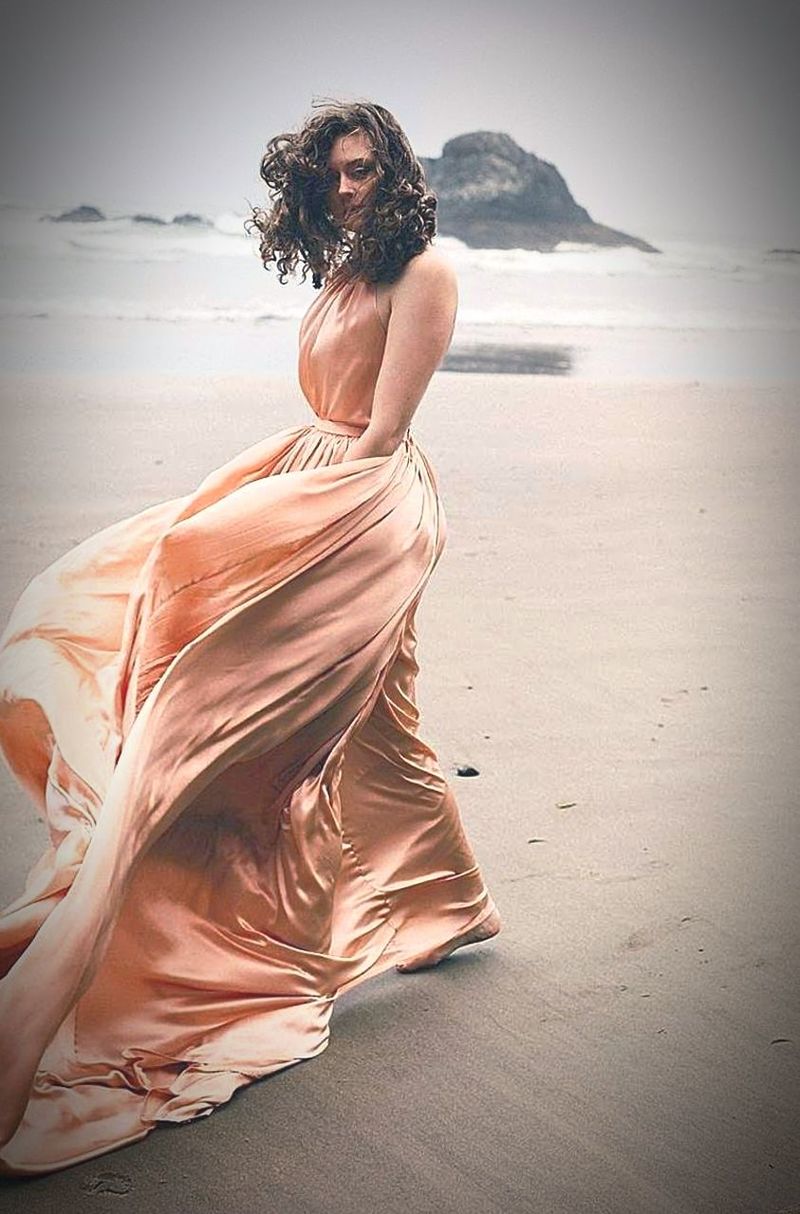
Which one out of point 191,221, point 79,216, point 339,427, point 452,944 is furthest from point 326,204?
point 191,221

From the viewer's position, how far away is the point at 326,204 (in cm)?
234

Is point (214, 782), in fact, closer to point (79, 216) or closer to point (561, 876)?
point (561, 876)

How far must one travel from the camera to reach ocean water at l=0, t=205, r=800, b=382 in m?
6.85

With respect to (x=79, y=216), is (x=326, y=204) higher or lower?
higher

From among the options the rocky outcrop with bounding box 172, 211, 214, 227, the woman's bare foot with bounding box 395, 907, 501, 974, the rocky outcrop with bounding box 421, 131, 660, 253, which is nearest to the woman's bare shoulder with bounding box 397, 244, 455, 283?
the woman's bare foot with bounding box 395, 907, 501, 974

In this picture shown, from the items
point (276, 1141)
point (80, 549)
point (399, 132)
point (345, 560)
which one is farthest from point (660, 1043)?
point (399, 132)

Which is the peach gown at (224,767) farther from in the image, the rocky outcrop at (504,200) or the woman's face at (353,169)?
the rocky outcrop at (504,200)

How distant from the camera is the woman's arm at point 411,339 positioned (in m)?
2.22

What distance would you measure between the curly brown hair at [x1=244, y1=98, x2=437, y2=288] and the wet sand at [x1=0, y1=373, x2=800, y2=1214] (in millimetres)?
1126

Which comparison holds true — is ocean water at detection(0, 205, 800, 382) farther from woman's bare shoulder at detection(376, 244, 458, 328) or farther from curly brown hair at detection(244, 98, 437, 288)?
woman's bare shoulder at detection(376, 244, 458, 328)

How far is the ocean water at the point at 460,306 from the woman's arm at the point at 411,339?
435cm

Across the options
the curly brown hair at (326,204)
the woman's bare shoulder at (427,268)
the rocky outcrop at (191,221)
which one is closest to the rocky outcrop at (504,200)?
the rocky outcrop at (191,221)

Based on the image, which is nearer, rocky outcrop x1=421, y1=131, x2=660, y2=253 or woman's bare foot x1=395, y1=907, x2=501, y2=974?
woman's bare foot x1=395, y1=907, x2=501, y2=974

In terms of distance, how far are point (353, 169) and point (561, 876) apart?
4.50 ft
